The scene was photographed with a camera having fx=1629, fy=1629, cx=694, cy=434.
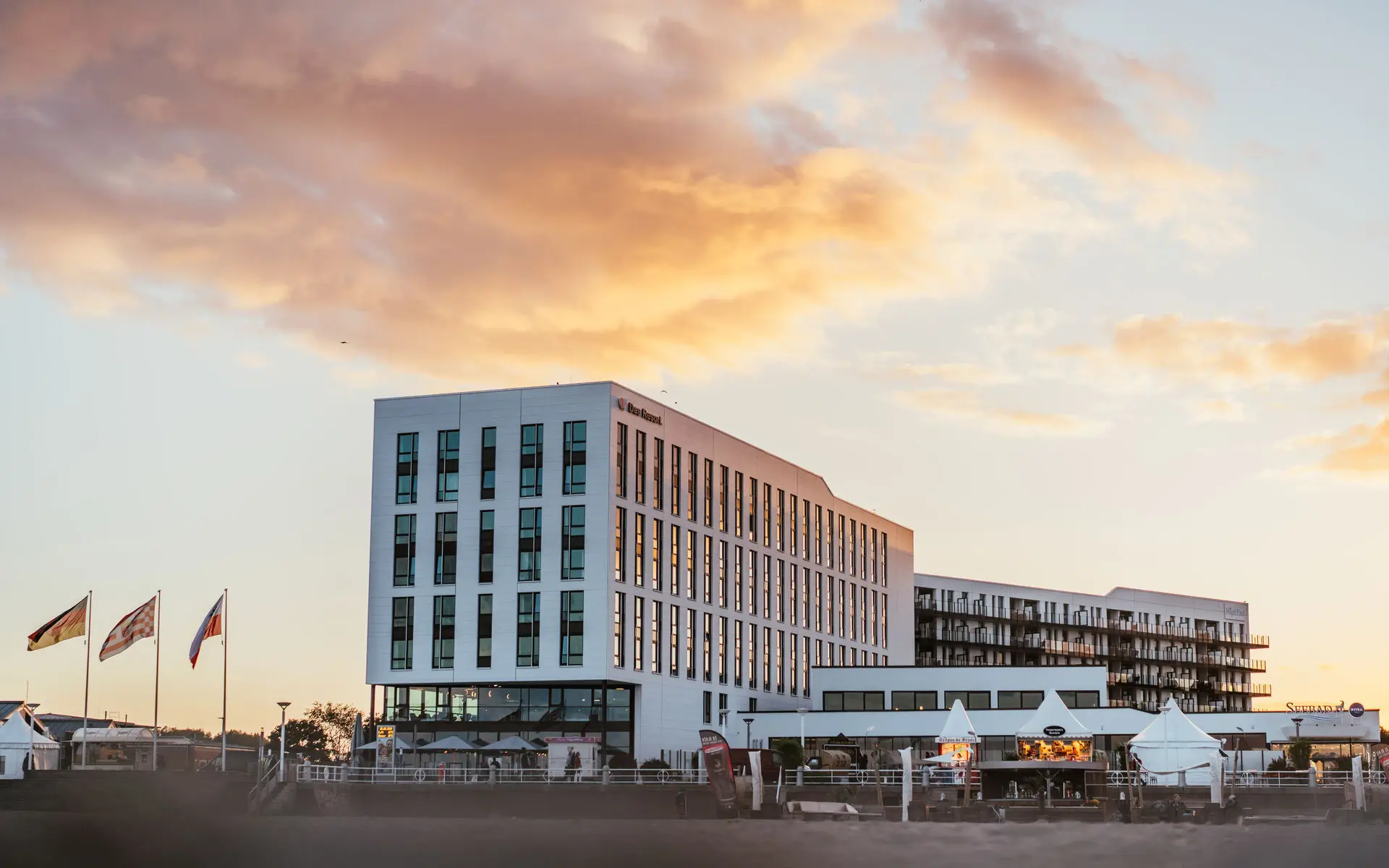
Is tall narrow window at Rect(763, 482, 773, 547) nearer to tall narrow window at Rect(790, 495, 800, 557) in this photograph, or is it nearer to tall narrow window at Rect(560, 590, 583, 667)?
tall narrow window at Rect(790, 495, 800, 557)

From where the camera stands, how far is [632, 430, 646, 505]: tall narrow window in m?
103

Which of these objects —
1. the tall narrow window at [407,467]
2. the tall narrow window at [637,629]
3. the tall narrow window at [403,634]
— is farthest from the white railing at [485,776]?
the tall narrow window at [407,467]

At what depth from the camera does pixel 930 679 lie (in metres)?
115

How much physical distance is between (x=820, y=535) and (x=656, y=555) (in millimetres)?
28940

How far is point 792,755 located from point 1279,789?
1098 inches

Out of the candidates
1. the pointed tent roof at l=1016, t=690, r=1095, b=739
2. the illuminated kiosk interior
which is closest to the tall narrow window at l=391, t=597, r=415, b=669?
the illuminated kiosk interior

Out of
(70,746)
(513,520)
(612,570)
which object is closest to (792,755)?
(612,570)

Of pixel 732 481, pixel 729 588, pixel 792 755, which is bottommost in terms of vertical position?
pixel 792 755

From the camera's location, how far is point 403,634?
339 ft

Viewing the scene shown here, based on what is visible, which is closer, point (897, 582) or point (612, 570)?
point (612, 570)

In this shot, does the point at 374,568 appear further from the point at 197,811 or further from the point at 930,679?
the point at 197,811

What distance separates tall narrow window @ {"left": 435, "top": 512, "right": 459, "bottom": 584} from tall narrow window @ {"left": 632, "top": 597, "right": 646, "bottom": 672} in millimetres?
11481

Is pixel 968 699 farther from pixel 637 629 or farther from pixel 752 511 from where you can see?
pixel 637 629

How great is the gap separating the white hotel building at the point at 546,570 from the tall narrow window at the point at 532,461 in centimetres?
9
